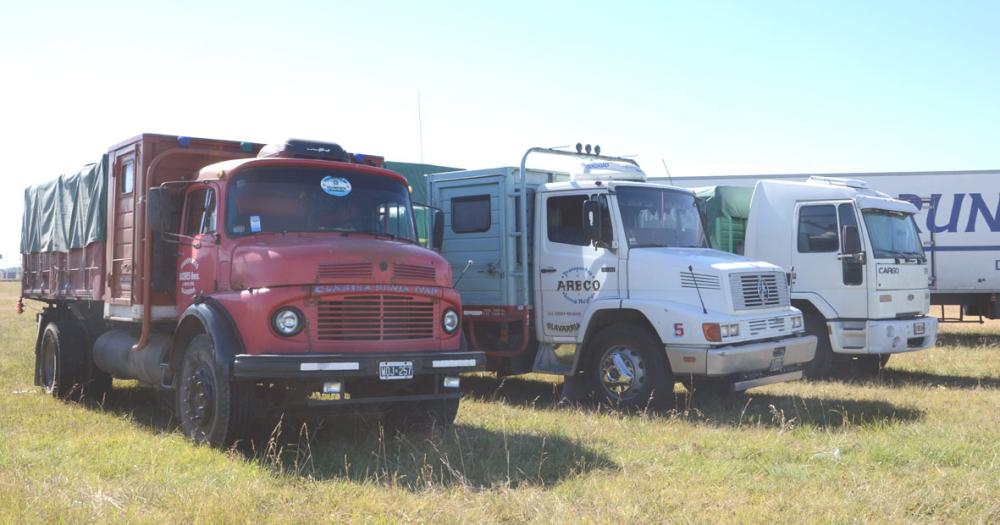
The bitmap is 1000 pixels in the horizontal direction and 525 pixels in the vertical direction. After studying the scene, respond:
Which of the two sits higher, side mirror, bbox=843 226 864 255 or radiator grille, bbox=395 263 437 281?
side mirror, bbox=843 226 864 255

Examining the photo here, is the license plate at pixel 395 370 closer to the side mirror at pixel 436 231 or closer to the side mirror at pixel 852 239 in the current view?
the side mirror at pixel 436 231

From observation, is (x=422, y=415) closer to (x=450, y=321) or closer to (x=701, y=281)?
(x=450, y=321)

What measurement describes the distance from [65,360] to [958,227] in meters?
15.1

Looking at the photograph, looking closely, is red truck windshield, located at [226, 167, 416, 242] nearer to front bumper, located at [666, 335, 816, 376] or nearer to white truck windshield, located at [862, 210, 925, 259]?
front bumper, located at [666, 335, 816, 376]

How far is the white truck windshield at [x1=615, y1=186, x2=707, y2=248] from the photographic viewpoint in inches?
423

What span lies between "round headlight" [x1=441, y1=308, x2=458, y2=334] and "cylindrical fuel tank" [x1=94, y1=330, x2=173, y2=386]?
2.77 m

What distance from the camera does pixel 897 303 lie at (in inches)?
495

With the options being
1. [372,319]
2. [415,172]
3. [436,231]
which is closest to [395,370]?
[372,319]

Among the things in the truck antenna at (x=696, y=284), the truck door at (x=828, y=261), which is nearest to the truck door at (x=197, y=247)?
the truck antenna at (x=696, y=284)

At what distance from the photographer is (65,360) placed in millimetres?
11406

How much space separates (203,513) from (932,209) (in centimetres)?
1542

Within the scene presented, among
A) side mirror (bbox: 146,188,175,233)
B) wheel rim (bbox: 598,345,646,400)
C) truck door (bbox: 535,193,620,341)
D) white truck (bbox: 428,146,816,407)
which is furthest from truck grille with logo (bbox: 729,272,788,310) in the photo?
side mirror (bbox: 146,188,175,233)

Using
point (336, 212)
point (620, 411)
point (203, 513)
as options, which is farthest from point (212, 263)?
point (620, 411)

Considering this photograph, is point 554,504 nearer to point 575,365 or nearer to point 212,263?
point 212,263
